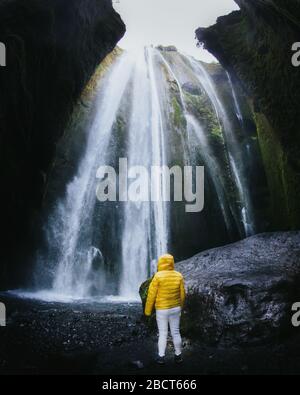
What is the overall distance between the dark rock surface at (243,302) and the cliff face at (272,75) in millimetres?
4743

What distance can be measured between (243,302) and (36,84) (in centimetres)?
928

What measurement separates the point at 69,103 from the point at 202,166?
7.11 metres

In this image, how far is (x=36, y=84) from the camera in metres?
11.5

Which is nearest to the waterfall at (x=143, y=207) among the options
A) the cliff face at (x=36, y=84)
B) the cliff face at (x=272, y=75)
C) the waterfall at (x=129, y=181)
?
the waterfall at (x=129, y=181)

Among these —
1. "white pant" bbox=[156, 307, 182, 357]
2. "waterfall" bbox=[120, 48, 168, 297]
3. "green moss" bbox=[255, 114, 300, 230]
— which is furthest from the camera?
"waterfall" bbox=[120, 48, 168, 297]

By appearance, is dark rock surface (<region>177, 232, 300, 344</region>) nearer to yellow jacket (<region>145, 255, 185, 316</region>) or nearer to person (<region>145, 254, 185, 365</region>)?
person (<region>145, 254, 185, 365</region>)

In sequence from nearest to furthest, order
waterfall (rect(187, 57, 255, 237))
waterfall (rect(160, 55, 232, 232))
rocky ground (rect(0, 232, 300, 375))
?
rocky ground (rect(0, 232, 300, 375)) → waterfall (rect(187, 57, 255, 237)) → waterfall (rect(160, 55, 232, 232))

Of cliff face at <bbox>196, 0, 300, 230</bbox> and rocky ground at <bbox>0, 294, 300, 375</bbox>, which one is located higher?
cliff face at <bbox>196, 0, 300, 230</bbox>

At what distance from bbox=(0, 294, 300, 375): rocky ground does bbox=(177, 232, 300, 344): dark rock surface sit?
9.7 inches

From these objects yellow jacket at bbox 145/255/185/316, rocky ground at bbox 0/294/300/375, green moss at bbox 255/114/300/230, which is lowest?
rocky ground at bbox 0/294/300/375

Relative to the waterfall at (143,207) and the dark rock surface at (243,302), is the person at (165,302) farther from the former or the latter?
the waterfall at (143,207)

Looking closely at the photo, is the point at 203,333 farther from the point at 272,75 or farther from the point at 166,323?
the point at 272,75

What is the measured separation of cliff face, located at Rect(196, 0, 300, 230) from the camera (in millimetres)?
9992

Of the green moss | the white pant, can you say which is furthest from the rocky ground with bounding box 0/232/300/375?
the green moss
